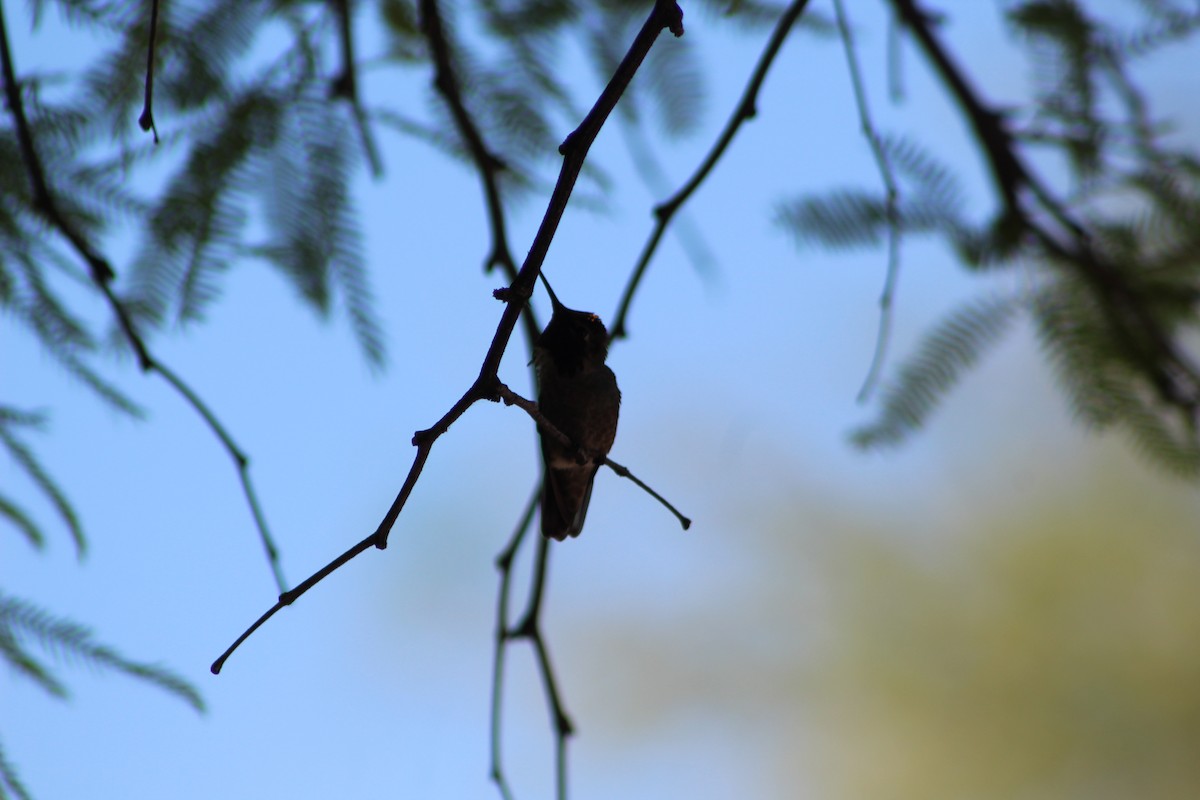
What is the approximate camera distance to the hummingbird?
5.49 ft

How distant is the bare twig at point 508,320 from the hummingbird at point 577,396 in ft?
1.74

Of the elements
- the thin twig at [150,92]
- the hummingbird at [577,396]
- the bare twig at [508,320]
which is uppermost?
the thin twig at [150,92]

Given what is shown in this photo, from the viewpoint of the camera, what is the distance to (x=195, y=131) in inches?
85.4

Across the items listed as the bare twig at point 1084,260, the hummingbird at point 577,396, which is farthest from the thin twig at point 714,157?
the bare twig at point 1084,260

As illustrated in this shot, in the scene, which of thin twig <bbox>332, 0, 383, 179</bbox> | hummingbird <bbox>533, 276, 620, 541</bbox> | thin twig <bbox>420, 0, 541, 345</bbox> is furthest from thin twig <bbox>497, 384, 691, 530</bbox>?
thin twig <bbox>332, 0, 383, 179</bbox>

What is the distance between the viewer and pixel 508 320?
1.02m

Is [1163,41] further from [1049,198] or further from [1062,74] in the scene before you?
[1049,198]

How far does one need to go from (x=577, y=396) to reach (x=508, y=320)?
67 cm

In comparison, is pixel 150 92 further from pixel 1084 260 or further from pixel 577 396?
pixel 1084 260

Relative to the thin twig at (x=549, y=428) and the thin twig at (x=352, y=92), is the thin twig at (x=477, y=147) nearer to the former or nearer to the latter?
the thin twig at (x=352, y=92)

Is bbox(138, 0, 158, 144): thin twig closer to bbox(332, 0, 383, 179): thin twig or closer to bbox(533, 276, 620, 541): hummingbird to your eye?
bbox(533, 276, 620, 541): hummingbird

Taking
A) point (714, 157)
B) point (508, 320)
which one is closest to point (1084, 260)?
point (714, 157)

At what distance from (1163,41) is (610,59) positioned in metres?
1.19

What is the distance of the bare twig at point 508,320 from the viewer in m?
1.03
